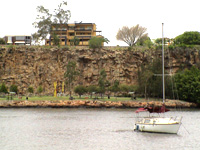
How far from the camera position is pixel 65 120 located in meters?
62.7

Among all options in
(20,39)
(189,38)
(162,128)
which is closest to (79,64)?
(20,39)

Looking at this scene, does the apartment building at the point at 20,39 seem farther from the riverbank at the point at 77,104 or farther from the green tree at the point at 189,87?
the green tree at the point at 189,87

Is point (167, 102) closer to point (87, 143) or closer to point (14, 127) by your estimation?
point (14, 127)

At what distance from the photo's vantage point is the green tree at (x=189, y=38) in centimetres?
12269

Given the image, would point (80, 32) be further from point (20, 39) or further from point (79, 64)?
point (79, 64)

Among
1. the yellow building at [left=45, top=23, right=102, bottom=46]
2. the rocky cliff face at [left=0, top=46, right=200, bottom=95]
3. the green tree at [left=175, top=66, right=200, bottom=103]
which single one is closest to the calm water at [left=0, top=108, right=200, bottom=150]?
the green tree at [left=175, top=66, right=200, bottom=103]

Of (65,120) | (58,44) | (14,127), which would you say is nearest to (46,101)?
(65,120)

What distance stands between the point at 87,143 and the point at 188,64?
242 feet

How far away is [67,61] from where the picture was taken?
108250 mm

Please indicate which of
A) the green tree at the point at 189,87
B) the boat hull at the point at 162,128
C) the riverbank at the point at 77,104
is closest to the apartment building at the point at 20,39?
the riverbank at the point at 77,104

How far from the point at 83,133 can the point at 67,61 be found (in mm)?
60099

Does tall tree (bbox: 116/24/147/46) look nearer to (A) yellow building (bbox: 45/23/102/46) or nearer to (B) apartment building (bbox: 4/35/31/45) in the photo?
(A) yellow building (bbox: 45/23/102/46)

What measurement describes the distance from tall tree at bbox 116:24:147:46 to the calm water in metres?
62.7

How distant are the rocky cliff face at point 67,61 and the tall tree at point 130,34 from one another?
21.0 metres
